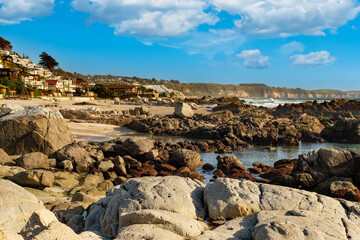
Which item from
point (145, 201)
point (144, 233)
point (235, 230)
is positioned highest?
point (145, 201)

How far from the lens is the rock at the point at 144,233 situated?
5.40m

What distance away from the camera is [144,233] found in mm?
5500

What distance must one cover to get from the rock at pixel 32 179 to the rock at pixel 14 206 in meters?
4.23

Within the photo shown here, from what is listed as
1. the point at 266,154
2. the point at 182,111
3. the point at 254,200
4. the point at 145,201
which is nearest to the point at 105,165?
the point at 145,201

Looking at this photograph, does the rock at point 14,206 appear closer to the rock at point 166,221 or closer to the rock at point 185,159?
the rock at point 166,221

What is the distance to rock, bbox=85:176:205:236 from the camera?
21.6ft

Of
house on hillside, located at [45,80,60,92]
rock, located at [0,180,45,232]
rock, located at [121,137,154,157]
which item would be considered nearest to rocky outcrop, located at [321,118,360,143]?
rock, located at [121,137,154,157]

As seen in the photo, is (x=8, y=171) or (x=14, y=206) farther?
(x=8, y=171)

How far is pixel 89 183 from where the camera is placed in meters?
12.5

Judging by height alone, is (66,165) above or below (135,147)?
below

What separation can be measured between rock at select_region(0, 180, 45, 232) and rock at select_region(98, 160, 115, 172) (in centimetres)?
781

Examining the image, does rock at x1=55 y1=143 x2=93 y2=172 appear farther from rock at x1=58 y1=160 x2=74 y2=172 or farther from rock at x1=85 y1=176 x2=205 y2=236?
rock at x1=85 y1=176 x2=205 y2=236

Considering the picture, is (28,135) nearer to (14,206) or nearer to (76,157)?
(76,157)

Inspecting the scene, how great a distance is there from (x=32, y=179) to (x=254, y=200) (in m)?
7.69
